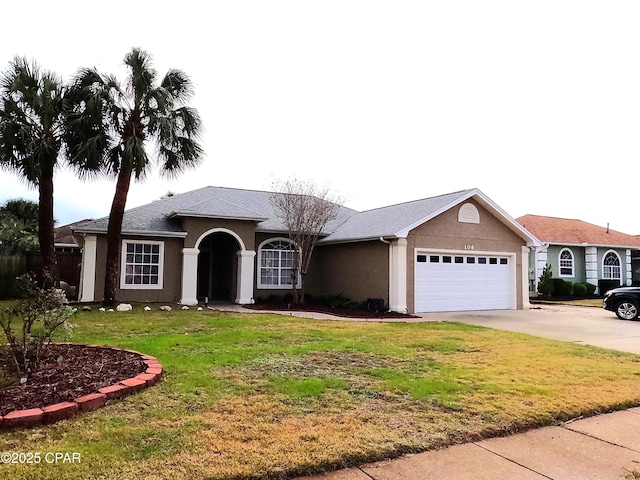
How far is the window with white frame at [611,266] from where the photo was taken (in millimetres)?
28312

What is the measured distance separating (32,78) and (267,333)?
12177 millimetres

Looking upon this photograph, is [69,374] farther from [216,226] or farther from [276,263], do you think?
[276,263]

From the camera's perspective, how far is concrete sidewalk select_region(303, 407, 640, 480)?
3.46m

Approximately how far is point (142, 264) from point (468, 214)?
40.5 feet

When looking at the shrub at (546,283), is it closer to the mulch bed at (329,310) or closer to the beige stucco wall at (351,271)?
the beige stucco wall at (351,271)

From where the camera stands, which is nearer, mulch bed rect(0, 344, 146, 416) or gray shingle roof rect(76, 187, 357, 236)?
mulch bed rect(0, 344, 146, 416)

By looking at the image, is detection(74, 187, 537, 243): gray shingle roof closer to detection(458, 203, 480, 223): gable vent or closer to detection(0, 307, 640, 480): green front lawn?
detection(458, 203, 480, 223): gable vent

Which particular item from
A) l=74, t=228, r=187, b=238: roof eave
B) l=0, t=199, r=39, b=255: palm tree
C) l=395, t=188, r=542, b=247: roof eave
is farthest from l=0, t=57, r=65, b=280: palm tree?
l=395, t=188, r=542, b=247: roof eave

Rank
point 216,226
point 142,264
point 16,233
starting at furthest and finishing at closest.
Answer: point 16,233
point 216,226
point 142,264

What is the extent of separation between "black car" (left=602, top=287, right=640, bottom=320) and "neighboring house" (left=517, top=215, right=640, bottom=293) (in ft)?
32.9

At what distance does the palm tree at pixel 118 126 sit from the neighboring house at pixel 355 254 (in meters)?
1.43

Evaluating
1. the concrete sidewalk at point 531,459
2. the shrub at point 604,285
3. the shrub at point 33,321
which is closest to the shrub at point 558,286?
the shrub at point 604,285

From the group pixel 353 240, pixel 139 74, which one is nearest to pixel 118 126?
pixel 139 74

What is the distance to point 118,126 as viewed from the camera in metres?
15.5
